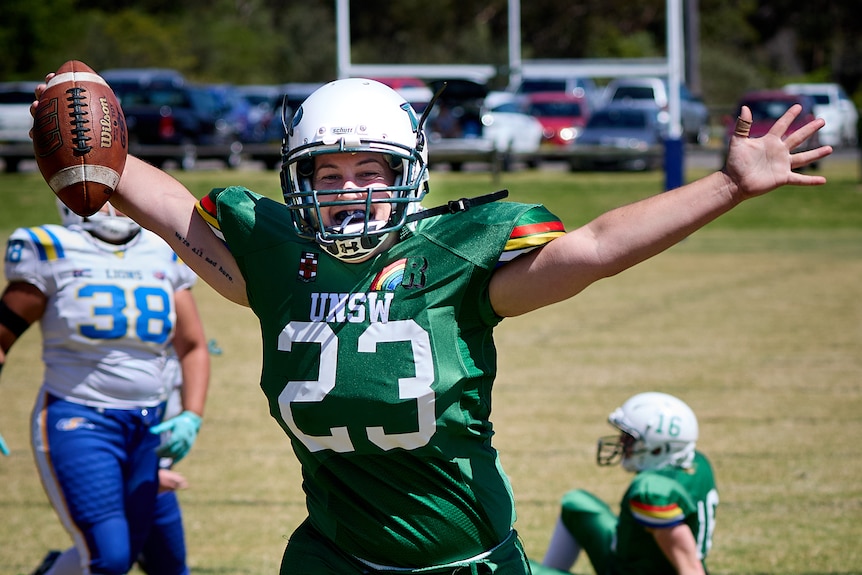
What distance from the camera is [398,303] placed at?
2670mm

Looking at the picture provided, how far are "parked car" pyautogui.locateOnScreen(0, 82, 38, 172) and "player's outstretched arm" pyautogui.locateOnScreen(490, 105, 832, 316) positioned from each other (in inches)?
860

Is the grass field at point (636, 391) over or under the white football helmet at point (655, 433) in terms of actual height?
under

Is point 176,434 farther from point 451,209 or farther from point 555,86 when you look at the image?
point 555,86

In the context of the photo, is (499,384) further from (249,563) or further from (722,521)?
(249,563)

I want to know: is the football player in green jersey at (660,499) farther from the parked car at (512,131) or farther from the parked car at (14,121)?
the parked car at (14,121)

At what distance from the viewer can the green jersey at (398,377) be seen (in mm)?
2652

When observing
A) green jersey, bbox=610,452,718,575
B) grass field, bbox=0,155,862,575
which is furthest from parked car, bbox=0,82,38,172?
green jersey, bbox=610,452,718,575

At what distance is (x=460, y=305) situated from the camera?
2.71 m

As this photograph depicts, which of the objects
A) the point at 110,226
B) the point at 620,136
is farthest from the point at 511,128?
the point at 110,226

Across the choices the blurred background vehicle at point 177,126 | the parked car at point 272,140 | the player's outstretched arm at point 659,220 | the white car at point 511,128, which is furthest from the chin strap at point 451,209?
the white car at point 511,128

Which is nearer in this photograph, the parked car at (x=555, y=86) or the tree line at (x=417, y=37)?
the parked car at (x=555, y=86)

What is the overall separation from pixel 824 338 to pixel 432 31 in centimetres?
3710

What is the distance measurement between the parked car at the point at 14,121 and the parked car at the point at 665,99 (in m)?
13.4

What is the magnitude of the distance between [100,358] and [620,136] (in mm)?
20053
